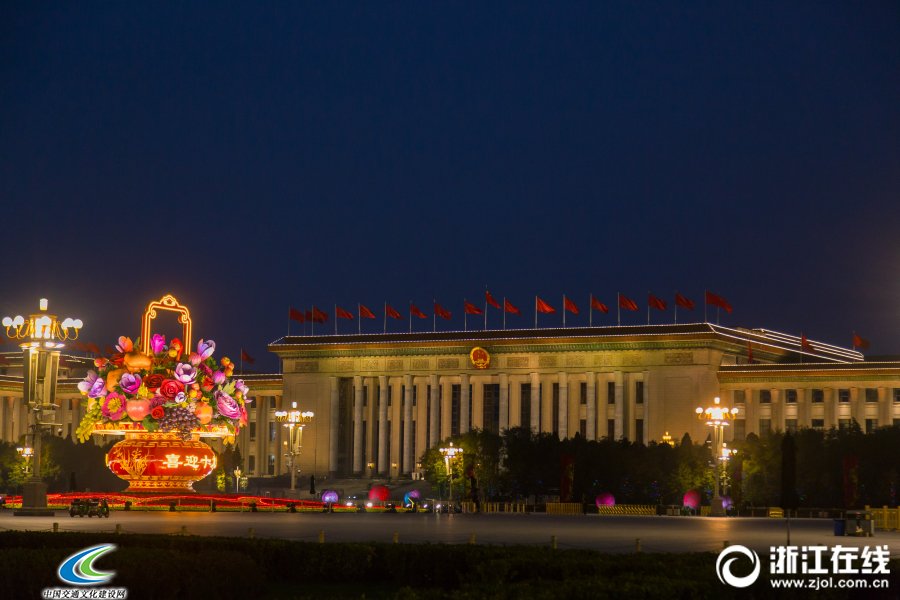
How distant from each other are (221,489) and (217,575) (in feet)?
284

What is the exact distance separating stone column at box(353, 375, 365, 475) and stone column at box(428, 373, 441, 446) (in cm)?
603

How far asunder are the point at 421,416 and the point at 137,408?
57278 mm

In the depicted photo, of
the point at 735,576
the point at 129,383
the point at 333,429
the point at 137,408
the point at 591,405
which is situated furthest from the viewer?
the point at 333,429

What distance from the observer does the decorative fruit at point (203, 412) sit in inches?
2340

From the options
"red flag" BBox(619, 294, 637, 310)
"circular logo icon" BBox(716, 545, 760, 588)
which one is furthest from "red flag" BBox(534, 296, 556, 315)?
"circular logo icon" BBox(716, 545, 760, 588)

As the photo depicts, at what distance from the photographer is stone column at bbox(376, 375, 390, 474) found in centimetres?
11256

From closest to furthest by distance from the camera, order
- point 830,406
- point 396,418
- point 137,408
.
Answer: point 137,408 → point 830,406 → point 396,418

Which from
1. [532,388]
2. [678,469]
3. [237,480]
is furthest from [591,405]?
[678,469]

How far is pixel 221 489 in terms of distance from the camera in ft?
350

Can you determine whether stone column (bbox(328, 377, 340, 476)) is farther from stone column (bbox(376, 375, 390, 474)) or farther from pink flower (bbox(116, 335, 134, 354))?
pink flower (bbox(116, 335, 134, 354))

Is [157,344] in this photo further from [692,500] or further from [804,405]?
[804,405]

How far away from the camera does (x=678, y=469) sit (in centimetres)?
7744

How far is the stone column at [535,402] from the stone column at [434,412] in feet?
26.4

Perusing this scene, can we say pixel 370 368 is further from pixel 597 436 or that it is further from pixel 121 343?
pixel 121 343
